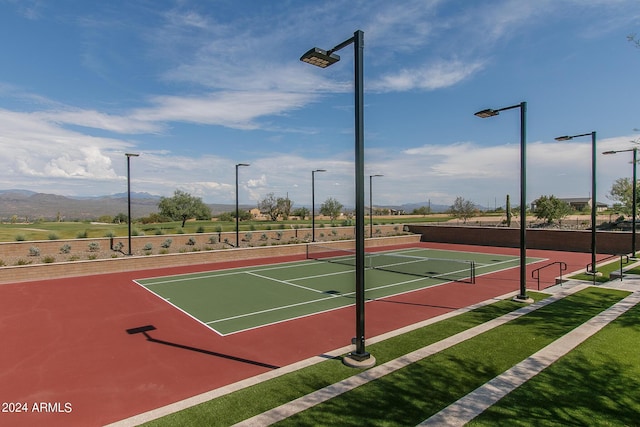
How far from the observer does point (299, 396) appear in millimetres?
5723

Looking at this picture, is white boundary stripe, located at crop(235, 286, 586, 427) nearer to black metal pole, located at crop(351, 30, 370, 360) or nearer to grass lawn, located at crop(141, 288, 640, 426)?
grass lawn, located at crop(141, 288, 640, 426)

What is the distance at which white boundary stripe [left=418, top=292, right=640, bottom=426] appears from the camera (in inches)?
197

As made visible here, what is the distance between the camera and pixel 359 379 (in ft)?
20.5

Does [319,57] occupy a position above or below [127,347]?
above

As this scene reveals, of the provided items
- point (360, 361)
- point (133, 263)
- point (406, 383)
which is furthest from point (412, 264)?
point (406, 383)

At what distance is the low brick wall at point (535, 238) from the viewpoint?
83.6ft

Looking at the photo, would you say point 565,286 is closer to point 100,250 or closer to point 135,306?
point 135,306

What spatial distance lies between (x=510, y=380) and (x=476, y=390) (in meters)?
0.78

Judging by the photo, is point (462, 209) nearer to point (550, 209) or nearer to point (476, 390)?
point (550, 209)

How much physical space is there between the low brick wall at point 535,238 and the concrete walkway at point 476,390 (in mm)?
19858

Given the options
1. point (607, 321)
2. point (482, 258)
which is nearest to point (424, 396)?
point (607, 321)

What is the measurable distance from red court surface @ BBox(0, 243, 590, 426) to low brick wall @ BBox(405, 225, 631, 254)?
632 inches

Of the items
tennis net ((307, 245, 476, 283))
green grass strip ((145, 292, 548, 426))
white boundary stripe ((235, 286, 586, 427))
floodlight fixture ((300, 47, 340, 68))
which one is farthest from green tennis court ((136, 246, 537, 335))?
floodlight fixture ((300, 47, 340, 68))

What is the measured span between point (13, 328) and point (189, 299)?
5.14 metres
